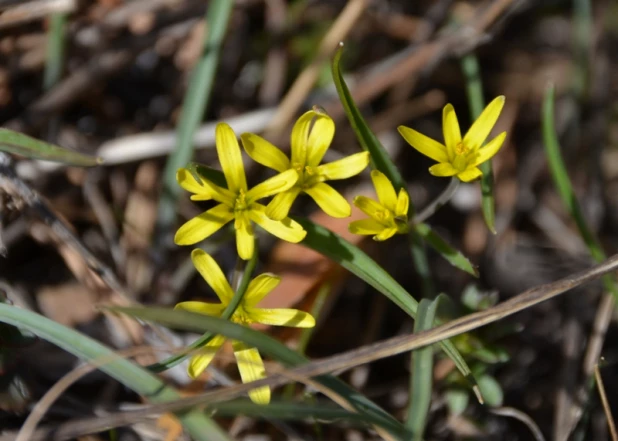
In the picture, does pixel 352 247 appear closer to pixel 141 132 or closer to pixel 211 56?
pixel 211 56

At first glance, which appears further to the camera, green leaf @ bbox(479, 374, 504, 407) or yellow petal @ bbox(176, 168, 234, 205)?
green leaf @ bbox(479, 374, 504, 407)

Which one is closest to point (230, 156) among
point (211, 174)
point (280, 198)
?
point (211, 174)

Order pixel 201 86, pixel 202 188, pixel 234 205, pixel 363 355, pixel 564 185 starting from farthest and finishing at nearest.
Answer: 1. pixel 201 86
2. pixel 564 185
3. pixel 234 205
4. pixel 202 188
5. pixel 363 355

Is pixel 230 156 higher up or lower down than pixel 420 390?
higher up

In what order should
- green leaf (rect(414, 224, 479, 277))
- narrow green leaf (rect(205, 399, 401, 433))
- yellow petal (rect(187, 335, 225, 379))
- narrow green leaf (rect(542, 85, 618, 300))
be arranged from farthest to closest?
narrow green leaf (rect(542, 85, 618, 300))
green leaf (rect(414, 224, 479, 277))
yellow petal (rect(187, 335, 225, 379))
narrow green leaf (rect(205, 399, 401, 433))

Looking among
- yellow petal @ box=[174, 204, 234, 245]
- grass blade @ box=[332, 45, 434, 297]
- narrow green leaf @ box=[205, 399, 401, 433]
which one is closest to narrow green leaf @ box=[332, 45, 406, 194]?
grass blade @ box=[332, 45, 434, 297]

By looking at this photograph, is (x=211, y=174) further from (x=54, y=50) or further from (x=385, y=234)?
(x=54, y=50)

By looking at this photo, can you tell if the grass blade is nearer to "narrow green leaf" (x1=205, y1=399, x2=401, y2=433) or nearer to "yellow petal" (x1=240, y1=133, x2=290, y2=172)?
"yellow petal" (x1=240, y1=133, x2=290, y2=172)
